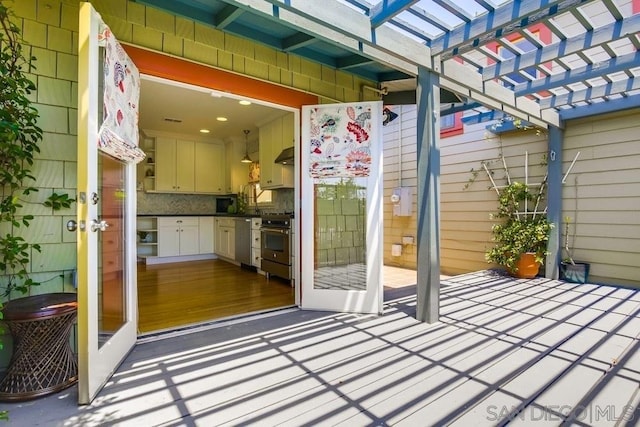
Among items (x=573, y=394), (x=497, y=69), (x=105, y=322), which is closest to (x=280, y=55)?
(x=497, y=69)

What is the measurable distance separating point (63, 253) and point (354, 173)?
235cm

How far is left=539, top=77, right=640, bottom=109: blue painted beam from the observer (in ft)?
11.6

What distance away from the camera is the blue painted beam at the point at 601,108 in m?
3.83

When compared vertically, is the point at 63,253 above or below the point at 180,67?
below

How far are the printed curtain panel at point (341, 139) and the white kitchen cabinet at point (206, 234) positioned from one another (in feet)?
14.0

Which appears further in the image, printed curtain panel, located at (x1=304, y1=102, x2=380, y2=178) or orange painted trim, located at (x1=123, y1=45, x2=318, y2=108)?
printed curtain panel, located at (x1=304, y1=102, x2=380, y2=178)

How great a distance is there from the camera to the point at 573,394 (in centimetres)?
174

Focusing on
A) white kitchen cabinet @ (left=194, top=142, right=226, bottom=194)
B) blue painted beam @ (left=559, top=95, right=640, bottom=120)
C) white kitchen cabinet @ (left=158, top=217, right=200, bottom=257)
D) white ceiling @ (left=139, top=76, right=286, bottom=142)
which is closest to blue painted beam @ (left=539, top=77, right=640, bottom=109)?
blue painted beam @ (left=559, top=95, right=640, bottom=120)

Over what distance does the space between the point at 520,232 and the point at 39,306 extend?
5.15m

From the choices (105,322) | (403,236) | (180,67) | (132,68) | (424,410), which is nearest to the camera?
(424,410)

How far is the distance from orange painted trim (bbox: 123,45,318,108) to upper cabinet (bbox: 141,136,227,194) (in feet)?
13.9

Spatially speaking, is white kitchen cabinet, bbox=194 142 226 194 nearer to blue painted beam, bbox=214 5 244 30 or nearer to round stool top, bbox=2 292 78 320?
blue painted beam, bbox=214 5 244 30

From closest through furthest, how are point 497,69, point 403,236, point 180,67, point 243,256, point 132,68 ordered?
1. point 132,68
2. point 180,67
3. point 497,69
4. point 243,256
5. point 403,236

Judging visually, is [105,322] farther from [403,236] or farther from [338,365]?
[403,236]
